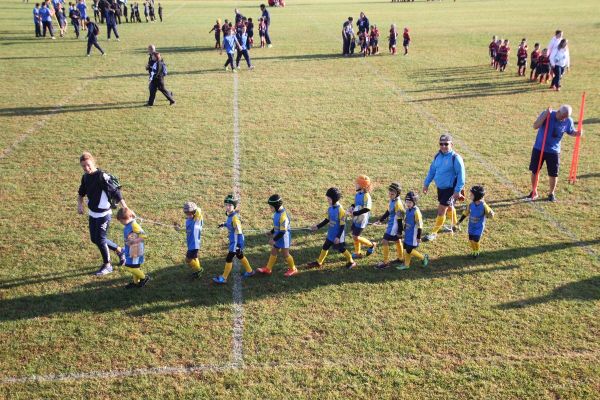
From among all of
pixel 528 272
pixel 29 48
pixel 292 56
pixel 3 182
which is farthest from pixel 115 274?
pixel 29 48

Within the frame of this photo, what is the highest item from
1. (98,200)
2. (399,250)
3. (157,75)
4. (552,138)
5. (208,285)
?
(157,75)

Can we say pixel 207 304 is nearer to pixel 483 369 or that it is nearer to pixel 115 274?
pixel 115 274

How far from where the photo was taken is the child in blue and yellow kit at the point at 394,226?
8555 mm

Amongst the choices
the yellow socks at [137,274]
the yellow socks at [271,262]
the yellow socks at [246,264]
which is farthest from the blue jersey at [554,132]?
the yellow socks at [137,274]

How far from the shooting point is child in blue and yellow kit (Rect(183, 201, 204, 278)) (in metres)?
8.08

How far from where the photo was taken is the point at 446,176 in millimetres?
9500

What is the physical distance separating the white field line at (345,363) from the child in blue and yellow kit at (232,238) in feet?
6.41

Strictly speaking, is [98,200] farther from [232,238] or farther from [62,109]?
[62,109]

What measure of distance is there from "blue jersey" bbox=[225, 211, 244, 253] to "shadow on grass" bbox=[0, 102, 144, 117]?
11756mm

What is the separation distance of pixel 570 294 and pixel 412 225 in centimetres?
254

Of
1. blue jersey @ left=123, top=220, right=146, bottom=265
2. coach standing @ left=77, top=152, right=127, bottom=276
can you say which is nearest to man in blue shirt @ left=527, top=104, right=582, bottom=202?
blue jersey @ left=123, top=220, right=146, bottom=265

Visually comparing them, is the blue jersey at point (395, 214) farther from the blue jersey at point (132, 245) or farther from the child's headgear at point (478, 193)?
the blue jersey at point (132, 245)

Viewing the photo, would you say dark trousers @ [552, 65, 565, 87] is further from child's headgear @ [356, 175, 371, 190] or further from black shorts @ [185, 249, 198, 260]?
black shorts @ [185, 249, 198, 260]

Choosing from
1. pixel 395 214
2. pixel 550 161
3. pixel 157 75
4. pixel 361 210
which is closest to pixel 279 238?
pixel 361 210
